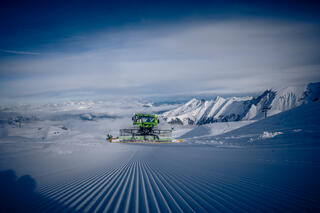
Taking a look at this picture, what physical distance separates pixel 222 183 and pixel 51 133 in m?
44.1

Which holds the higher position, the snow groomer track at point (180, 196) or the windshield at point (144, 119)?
the windshield at point (144, 119)

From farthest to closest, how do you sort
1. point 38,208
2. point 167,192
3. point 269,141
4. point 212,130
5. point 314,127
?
point 212,130
point 269,141
point 314,127
point 167,192
point 38,208

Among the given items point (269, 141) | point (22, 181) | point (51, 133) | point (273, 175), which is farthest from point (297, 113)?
point (51, 133)

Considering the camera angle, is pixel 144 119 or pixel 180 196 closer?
pixel 180 196

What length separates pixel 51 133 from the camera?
39531 millimetres

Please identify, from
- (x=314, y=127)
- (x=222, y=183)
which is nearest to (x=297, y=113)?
(x=314, y=127)

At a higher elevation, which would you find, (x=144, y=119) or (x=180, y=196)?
(x=144, y=119)

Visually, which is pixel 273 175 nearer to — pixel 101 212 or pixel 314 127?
pixel 101 212

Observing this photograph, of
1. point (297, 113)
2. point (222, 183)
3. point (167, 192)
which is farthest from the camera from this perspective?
point (297, 113)

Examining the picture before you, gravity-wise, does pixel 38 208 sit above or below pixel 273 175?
above

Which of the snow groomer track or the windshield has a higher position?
the windshield

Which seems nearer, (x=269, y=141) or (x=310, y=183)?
(x=310, y=183)

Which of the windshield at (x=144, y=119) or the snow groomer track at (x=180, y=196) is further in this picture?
the windshield at (x=144, y=119)

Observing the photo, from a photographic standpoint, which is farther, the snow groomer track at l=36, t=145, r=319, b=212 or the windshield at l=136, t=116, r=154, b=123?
the windshield at l=136, t=116, r=154, b=123
